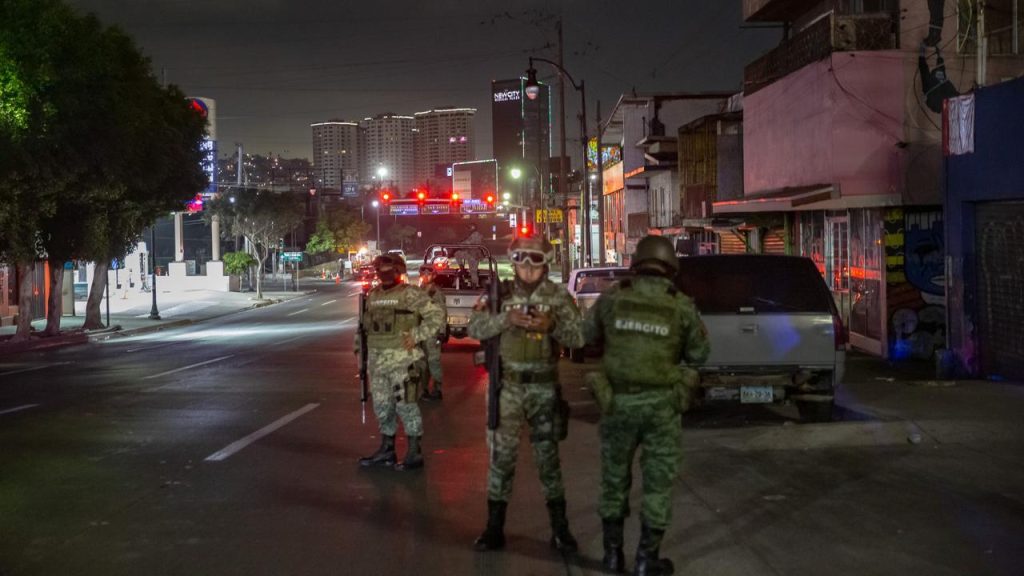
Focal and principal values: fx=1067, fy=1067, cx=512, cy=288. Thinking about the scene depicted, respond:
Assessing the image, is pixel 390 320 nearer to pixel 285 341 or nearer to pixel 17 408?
pixel 17 408

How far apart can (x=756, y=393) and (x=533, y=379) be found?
5.39 metres

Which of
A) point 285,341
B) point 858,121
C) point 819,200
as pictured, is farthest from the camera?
point 285,341

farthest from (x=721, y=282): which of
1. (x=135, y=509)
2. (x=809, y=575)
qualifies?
(x=135, y=509)

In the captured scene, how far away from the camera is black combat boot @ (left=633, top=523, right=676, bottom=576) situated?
238 inches

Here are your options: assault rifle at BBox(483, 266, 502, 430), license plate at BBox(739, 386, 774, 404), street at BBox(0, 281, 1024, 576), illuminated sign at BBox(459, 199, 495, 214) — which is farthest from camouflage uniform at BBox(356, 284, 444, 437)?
illuminated sign at BBox(459, 199, 495, 214)

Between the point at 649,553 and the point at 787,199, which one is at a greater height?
the point at 787,199

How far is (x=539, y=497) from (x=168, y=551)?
9.61ft

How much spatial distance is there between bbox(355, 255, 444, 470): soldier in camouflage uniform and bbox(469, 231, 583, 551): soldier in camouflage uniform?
2.39 metres

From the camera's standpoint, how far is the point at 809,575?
20.9ft

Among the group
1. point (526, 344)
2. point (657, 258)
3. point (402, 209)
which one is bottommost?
point (526, 344)

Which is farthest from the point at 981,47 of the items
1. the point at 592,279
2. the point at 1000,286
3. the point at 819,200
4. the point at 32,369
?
the point at 32,369

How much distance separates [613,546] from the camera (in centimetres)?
633

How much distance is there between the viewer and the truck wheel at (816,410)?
1166 cm

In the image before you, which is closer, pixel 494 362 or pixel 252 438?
pixel 494 362
